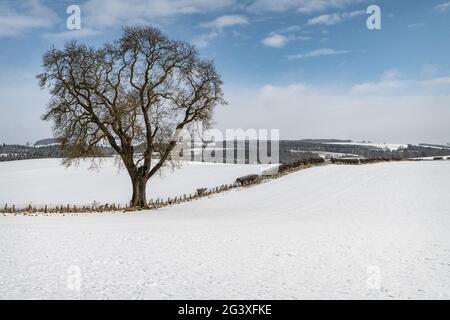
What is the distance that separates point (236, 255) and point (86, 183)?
4895 centimetres

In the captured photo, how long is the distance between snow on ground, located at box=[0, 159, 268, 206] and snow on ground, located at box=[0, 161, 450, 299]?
20.8 m

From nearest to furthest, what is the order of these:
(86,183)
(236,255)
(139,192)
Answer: (236,255)
(139,192)
(86,183)

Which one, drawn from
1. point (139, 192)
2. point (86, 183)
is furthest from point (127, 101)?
point (86, 183)

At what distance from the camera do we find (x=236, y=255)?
13117 millimetres

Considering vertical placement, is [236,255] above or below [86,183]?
above

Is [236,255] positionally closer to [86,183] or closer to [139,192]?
[139,192]

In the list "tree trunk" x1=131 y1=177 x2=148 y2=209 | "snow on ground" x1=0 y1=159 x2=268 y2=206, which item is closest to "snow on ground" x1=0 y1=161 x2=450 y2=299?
"tree trunk" x1=131 y1=177 x2=148 y2=209

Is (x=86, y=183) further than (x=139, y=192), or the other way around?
(x=86, y=183)

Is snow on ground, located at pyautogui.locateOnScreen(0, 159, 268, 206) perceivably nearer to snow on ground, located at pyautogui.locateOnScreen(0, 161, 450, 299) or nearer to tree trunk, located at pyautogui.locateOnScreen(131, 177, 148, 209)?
tree trunk, located at pyautogui.locateOnScreen(131, 177, 148, 209)

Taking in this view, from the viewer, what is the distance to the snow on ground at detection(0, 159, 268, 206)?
45453 mm

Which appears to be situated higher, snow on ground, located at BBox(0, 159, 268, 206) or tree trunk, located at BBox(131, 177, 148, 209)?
tree trunk, located at BBox(131, 177, 148, 209)

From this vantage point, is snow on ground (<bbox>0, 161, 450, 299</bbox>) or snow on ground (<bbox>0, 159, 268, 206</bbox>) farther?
snow on ground (<bbox>0, 159, 268, 206</bbox>)

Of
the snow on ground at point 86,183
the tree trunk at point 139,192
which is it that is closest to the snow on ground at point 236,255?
the tree trunk at point 139,192
